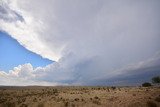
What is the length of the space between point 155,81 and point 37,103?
101573mm

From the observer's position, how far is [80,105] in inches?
1859

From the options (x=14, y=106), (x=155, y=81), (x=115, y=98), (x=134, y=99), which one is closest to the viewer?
(x=134, y=99)

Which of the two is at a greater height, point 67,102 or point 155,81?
point 155,81

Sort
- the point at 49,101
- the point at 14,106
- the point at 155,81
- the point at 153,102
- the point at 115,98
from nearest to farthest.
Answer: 1. the point at 153,102
2. the point at 115,98
3. the point at 49,101
4. the point at 14,106
5. the point at 155,81

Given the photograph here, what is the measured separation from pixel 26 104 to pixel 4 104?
9.67 m

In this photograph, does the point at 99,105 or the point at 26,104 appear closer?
the point at 99,105

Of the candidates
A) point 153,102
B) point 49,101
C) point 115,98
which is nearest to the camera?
point 153,102

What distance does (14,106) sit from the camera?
2331 inches

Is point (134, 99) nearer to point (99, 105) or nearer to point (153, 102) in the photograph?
point (153, 102)

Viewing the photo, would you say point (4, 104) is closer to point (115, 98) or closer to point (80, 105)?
point (80, 105)

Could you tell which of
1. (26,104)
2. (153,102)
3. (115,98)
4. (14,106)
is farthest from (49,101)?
(153,102)

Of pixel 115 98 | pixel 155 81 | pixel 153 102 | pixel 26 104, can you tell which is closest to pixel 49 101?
pixel 26 104

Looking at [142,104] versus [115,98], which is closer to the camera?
[142,104]

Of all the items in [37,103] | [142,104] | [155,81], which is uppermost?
[155,81]
